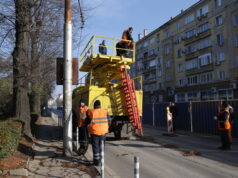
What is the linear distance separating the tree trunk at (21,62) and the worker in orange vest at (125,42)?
435 cm

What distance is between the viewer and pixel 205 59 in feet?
124

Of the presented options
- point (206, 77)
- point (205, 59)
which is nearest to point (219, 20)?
point (205, 59)

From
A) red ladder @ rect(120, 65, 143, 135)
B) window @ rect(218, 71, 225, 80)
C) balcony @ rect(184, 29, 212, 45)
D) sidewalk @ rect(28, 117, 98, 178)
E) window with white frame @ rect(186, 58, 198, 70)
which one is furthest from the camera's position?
window with white frame @ rect(186, 58, 198, 70)

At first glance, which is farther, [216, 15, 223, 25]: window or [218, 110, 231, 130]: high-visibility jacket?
[216, 15, 223, 25]: window

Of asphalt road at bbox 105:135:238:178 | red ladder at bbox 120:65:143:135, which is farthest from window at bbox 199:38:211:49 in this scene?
asphalt road at bbox 105:135:238:178

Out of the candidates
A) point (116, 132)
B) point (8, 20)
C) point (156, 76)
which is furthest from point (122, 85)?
point (156, 76)

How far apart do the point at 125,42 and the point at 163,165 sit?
6.58 metres

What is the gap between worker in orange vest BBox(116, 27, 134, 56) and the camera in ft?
38.1

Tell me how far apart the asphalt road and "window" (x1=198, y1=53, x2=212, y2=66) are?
31.0 m

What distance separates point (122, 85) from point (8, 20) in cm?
629

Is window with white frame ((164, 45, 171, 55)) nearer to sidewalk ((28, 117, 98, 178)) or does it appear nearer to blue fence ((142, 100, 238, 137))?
blue fence ((142, 100, 238, 137))

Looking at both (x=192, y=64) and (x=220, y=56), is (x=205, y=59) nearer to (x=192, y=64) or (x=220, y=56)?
(x=220, y=56)

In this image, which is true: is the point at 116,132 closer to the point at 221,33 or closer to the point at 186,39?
the point at 221,33

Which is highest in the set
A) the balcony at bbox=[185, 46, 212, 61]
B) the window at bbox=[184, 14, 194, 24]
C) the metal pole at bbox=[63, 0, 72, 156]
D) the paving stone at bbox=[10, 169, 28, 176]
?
the window at bbox=[184, 14, 194, 24]
